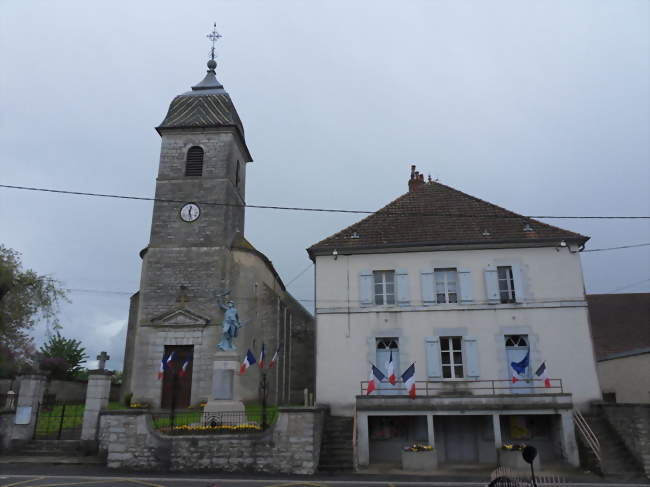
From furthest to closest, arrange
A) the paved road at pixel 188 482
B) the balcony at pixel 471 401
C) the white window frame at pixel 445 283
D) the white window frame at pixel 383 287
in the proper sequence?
the white window frame at pixel 383 287 → the white window frame at pixel 445 283 → the balcony at pixel 471 401 → the paved road at pixel 188 482

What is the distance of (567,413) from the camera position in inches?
581

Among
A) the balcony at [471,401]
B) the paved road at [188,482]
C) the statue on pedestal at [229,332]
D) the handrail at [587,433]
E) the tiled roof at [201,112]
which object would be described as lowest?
the paved road at [188,482]

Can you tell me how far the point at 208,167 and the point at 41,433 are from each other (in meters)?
14.5

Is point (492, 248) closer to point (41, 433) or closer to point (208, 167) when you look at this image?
point (208, 167)

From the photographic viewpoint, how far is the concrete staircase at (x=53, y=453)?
14.5 metres

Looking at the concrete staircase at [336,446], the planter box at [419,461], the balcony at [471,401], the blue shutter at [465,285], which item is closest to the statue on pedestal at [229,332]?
the concrete staircase at [336,446]

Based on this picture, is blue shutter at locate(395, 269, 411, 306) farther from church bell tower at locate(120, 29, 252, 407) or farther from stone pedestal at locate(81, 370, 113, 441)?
stone pedestal at locate(81, 370, 113, 441)

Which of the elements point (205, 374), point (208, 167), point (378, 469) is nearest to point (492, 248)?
point (378, 469)

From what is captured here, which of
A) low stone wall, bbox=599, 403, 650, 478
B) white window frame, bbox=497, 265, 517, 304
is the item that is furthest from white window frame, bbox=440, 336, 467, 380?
low stone wall, bbox=599, 403, 650, 478

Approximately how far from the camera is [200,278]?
23797 mm

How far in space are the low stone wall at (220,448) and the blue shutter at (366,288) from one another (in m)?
5.28

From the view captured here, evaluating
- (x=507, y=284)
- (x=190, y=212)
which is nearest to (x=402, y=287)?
(x=507, y=284)

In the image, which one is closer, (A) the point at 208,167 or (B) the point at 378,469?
(B) the point at 378,469

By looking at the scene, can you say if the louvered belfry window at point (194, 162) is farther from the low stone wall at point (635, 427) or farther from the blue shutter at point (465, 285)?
the low stone wall at point (635, 427)
